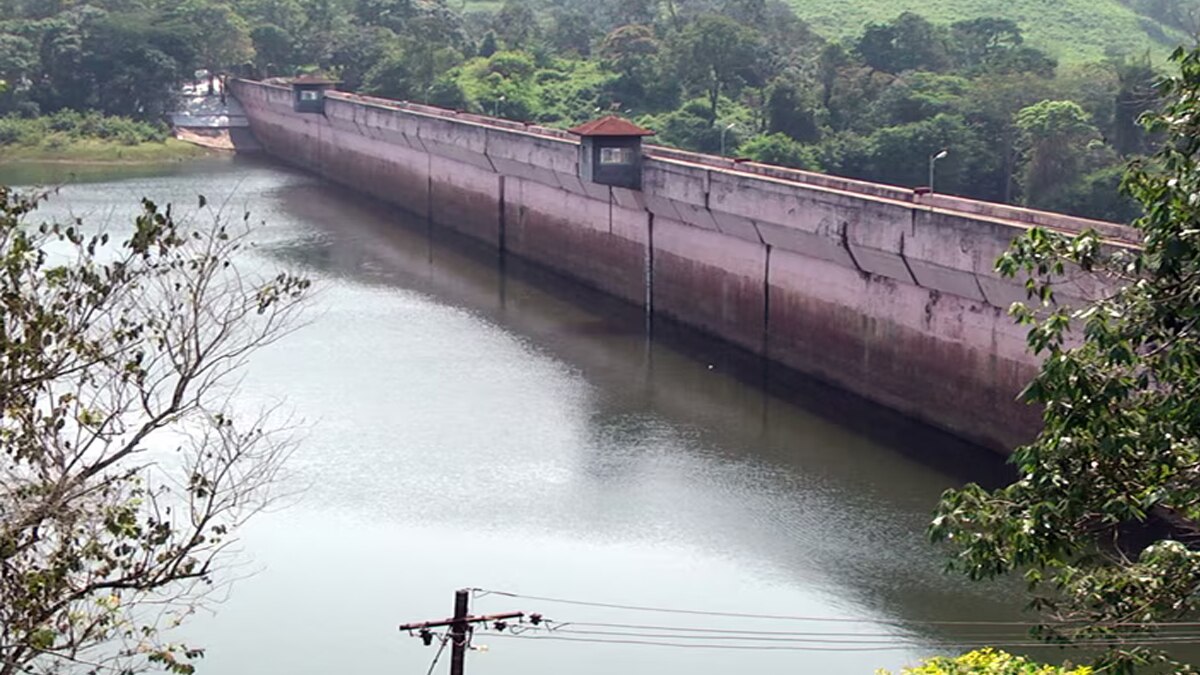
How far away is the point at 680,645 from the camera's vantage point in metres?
16.0

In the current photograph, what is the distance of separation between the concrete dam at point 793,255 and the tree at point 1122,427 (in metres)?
13.3

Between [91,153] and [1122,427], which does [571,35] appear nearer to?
[91,153]

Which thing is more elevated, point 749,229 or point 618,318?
point 749,229

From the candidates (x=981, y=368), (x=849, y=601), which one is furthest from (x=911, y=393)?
(x=849, y=601)

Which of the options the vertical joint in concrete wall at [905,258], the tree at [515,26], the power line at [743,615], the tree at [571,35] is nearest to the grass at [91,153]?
the tree at [515,26]

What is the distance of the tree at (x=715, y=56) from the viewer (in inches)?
2399

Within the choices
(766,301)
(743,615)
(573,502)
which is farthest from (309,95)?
(743,615)

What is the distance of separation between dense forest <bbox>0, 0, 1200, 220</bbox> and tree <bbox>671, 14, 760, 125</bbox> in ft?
0.26

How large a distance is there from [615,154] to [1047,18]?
227 feet

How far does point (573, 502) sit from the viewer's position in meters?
20.2

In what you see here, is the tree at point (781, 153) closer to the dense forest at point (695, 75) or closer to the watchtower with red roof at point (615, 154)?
the dense forest at point (695, 75)

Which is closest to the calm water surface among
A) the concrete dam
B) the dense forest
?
the concrete dam

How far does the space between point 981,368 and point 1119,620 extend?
50.6 ft

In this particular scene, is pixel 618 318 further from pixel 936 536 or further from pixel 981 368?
pixel 936 536
